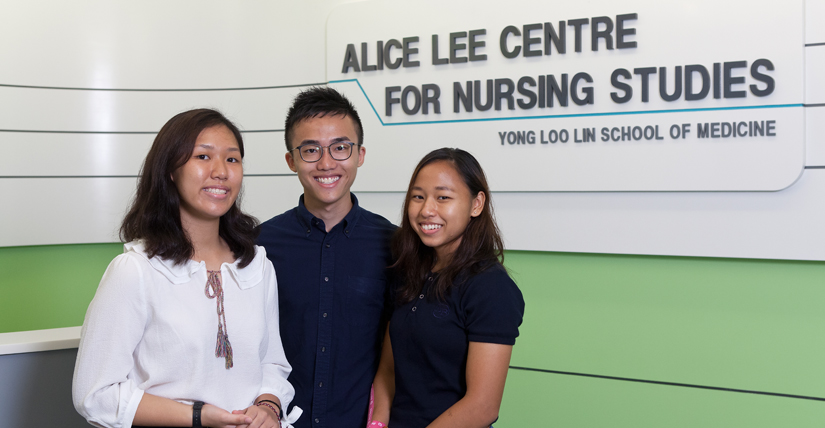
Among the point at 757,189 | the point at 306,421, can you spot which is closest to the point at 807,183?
the point at 757,189

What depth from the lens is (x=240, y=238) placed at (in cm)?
174

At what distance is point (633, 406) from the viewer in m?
2.87

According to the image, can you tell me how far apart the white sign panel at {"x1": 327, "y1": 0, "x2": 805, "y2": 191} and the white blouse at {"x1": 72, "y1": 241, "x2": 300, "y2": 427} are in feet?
5.55

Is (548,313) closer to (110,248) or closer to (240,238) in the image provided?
(240,238)

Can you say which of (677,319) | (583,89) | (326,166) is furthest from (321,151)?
(677,319)

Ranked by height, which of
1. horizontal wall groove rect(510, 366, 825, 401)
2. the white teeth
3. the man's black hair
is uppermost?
the man's black hair

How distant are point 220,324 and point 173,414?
23 cm

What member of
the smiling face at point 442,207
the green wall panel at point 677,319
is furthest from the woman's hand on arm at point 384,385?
the green wall panel at point 677,319

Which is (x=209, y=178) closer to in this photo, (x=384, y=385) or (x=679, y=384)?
(x=384, y=385)

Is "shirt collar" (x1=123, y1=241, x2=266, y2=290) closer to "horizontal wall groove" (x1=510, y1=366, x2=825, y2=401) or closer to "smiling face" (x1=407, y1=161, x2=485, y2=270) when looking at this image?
"smiling face" (x1=407, y1=161, x2=485, y2=270)

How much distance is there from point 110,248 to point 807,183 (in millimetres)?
3600

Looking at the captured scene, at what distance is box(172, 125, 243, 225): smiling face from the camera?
1582mm

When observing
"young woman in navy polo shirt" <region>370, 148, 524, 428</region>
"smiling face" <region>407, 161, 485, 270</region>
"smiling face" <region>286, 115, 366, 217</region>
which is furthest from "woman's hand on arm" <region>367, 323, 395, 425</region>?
"smiling face" <region>286, 115, 366, 217</region>

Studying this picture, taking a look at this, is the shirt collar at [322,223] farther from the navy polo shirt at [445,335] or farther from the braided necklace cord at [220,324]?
the braided necklace cord at [220,324]
